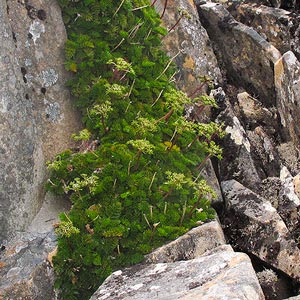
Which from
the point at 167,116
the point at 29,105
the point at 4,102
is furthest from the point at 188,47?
the point at 4,102

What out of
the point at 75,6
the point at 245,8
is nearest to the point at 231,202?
the point at 75,6

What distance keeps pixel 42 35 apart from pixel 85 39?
0.71 metres

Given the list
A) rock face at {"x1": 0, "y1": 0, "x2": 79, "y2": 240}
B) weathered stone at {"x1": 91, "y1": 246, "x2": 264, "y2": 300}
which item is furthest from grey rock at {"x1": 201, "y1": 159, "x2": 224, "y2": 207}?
rock face at {"x1": 0, "y1": 0, "x2": 79, "y2": 240}

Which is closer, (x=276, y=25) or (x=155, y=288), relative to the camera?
(x=155, y=288)

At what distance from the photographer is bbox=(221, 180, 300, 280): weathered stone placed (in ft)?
29.2

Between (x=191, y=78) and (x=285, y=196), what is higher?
(x=191, y=78)

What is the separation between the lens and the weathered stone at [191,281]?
566 centimetres

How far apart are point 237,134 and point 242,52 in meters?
2.92

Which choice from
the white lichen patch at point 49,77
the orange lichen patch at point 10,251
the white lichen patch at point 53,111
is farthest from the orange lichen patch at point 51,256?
the white lichen patch at point 49,77

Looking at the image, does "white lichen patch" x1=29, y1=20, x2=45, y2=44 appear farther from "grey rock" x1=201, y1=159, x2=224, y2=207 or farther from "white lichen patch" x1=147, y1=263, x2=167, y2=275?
"white lichen patch" x1=147, y1=263, x2=167, y2=275

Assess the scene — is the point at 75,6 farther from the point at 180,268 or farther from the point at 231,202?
the point at 180,268

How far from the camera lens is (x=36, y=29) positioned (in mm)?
9164

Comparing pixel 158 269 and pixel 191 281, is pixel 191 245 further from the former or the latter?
pixel 191 281

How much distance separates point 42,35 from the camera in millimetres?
9203
